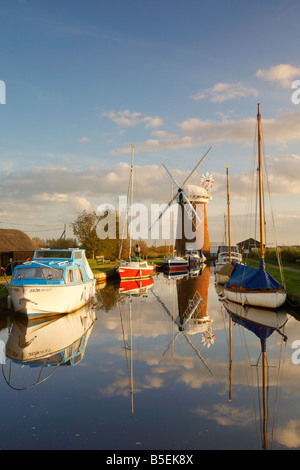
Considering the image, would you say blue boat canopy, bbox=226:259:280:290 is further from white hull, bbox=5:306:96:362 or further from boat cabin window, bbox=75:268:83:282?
boat cabin window, bbox=75:268:83:282

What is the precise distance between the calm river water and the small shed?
2132 cm

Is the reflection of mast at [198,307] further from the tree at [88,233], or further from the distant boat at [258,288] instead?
the tree at [88,233]

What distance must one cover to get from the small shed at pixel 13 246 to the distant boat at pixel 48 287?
17182 millimetres

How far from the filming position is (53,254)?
2516 cm

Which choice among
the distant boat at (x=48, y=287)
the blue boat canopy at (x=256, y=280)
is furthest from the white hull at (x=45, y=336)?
the blue boat canopy at (x=256, y=280)

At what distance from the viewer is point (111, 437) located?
769 cm

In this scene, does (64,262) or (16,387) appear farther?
(64,262)

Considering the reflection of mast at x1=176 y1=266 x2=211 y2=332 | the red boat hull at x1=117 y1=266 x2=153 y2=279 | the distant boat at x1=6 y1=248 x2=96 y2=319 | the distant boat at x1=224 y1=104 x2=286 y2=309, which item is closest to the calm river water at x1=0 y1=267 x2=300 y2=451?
the reflection of mast at x1=176 y1=266 x2=211 y2=332

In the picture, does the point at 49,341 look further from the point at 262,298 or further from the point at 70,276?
the point at 262,298

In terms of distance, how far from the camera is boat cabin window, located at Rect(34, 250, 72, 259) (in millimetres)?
24631

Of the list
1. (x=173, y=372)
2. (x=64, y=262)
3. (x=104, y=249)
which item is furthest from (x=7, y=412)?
(x=104, y=249)

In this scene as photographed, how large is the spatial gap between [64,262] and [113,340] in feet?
25.8

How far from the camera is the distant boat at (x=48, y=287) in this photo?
63.3ft
